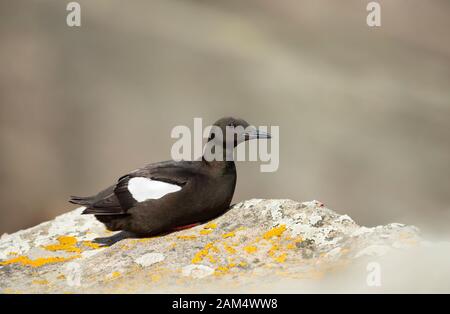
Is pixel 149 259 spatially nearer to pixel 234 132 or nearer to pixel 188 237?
pixel 188 237

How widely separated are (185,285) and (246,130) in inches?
99.5

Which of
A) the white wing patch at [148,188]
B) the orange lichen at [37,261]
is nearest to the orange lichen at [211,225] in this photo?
the white wing patch at [148,188]

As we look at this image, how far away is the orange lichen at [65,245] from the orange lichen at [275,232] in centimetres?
232

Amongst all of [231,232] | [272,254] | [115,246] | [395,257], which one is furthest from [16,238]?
[395,257]

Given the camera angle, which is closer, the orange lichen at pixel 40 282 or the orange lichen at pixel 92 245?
the orange lichen at pixel 40 282

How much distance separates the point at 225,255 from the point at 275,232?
711mm

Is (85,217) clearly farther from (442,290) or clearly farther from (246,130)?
(442,290)

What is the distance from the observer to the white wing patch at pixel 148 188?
8.21 metres

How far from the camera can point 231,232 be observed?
7.77 metres

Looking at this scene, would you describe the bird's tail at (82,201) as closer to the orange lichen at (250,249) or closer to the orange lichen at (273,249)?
the orange lichen at (250,249)

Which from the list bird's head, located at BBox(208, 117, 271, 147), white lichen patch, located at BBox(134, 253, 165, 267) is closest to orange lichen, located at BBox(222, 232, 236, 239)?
white lichen patch, located at BBox(134, 253, 165, 267)

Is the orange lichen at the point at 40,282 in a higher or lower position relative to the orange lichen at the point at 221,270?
lower

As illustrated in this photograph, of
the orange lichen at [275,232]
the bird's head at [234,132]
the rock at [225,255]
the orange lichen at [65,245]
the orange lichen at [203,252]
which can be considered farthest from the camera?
the bird's head at [234,132]

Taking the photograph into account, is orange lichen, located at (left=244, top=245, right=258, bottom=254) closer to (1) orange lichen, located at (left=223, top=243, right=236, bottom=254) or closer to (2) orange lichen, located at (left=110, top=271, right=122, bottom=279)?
(1) orange lichen, located at (left=223, top=243, right=236, bottom=254)
